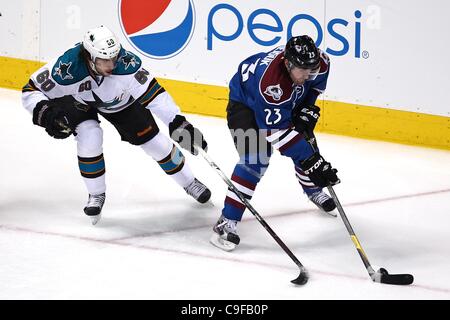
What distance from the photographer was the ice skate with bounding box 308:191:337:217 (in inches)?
200

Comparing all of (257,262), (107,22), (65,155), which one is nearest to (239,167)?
(257,262)

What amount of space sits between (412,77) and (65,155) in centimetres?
215

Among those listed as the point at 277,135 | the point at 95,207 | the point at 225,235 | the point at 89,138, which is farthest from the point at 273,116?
the point at 95,207

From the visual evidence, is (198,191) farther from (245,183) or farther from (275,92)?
(275,92)

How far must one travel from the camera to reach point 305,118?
15.2ft

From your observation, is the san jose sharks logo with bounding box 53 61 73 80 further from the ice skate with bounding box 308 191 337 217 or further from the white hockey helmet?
the ice skate with bounding box 308 191 337 217

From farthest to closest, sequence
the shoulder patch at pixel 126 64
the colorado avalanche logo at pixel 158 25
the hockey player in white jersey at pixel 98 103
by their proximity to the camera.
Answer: the colorado avalanche logo at pixel 158 25 → the shoulder patch at pixel 126 64 → the hockey player in white jersey at pixel 98 103

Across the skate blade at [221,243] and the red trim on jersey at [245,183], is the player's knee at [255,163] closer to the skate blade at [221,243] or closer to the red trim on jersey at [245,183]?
the red trim on jersey at [245,183]

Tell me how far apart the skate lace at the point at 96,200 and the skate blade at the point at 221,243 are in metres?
0.60

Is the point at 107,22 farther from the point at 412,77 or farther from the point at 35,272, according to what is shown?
the point at 35,272

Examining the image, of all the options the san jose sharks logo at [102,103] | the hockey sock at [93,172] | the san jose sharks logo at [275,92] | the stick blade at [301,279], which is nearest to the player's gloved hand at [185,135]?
the san jose sharks logo at [102,103]

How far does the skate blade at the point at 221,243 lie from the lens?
4.57 m

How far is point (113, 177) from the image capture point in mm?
5711

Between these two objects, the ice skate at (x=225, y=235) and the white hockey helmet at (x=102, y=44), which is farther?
the ice skate at (x=225, y=235)
